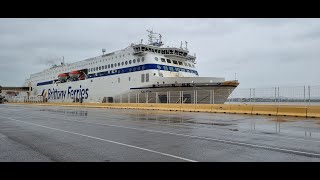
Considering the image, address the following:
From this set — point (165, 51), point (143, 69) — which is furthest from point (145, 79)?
point (165, 51)

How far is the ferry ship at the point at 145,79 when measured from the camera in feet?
111

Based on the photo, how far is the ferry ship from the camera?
33.9 metres

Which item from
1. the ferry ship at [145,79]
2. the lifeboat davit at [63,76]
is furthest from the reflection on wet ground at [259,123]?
the lifeboat davit at [63,76]

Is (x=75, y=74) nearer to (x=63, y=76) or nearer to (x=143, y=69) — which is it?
(x=63, y=76)

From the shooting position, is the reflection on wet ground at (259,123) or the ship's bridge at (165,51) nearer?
the reflection on wet ground at (259,123)

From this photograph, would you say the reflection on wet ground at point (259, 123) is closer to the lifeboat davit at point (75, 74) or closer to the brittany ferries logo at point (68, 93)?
the brittany ferries logo at point (68, 93)

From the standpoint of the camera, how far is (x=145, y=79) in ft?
127

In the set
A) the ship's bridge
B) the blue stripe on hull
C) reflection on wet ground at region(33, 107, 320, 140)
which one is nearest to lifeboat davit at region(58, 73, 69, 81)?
the blue stripe on hull

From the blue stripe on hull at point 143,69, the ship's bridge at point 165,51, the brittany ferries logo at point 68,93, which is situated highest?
the ship's bridge at point 165,51

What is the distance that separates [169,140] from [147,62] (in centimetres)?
3021

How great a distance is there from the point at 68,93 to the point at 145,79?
954 inches

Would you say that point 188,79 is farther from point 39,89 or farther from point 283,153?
→ point 39,89
